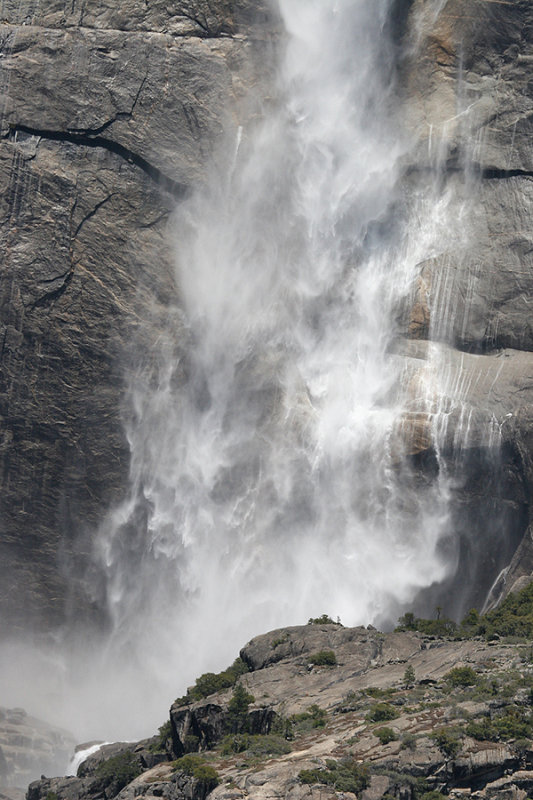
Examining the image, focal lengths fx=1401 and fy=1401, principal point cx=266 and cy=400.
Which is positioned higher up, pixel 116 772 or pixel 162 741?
pixel 162 741

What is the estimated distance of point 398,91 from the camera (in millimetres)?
100250

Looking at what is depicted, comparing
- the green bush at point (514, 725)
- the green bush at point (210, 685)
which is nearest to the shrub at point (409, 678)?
the green bush at point (514, 725)

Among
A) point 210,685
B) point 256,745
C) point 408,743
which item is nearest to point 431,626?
point 210,685

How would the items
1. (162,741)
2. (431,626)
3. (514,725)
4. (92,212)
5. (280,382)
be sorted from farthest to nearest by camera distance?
1. (280,382)
2. (92,212)
3. (431,626)
4. (162,741)
5. (514,725)

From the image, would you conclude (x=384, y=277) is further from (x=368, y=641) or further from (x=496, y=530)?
(x=368, y=641)

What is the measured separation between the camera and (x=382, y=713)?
5803 cm

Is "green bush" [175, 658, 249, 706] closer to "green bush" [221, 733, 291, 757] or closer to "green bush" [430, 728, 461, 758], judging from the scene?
"green bush" [221, 733, 291, 757]

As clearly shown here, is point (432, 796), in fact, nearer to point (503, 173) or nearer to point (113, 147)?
point (503, 173)

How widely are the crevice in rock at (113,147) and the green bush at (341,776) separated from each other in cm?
5358

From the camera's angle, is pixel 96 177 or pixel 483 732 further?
pixel 96 177

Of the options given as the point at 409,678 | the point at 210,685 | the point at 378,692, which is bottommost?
the point at 378,692

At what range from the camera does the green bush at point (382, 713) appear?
5794 centimetres

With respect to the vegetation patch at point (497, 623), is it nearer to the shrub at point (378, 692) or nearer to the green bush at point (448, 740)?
the shrub at point (378, 692)

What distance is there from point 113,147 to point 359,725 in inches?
2068
